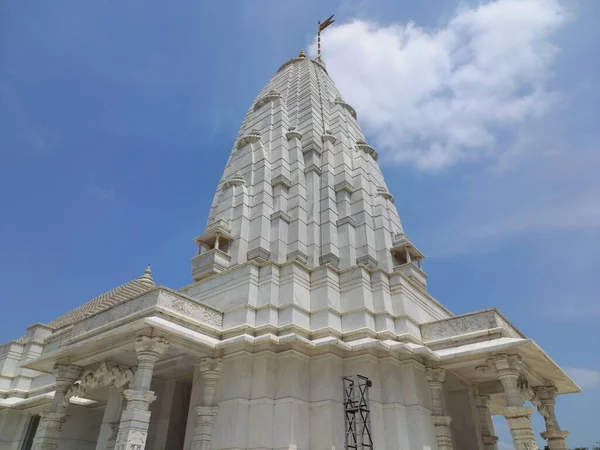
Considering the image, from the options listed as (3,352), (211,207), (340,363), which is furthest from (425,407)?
(3,352)

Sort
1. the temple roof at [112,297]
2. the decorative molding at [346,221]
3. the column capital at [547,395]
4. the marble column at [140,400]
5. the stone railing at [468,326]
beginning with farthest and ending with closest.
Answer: the temple roof at [112,297] → the decorative molding at [346,221] → the column capital at [547,395] → the stone railing at [468,326] → the marble column at [140,400]

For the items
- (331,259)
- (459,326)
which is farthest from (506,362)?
(331,259)

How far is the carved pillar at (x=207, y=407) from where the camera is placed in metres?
12.7

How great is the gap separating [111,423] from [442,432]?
11.3 metres

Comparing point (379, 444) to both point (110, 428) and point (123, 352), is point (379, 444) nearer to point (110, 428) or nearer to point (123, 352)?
point (123, 352)

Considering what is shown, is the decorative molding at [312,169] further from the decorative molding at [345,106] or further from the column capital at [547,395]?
the column capital at [547,395]

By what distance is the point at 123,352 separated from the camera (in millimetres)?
13711

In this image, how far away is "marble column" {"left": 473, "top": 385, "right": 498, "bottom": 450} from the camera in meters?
16.5

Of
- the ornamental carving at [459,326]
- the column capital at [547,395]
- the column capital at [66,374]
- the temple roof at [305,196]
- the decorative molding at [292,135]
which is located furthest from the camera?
the decorative molding at [292,135]

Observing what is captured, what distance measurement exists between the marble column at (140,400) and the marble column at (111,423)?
4158mm

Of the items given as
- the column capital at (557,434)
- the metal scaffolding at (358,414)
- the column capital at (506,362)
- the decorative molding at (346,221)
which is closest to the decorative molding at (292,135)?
the decorative molding at (346,221)

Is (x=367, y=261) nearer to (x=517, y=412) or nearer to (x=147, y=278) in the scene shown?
(x=517, y=412)

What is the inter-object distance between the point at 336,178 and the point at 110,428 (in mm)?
13927

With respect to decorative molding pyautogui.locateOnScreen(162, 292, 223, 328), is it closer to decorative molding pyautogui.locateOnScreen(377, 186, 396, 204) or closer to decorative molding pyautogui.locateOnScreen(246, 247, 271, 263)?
decorative molding pyautogui.locateOnScreen(246, 247, 271, 263)
